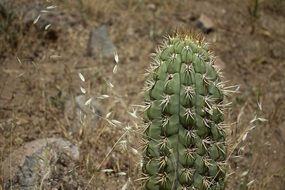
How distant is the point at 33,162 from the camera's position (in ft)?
9.77

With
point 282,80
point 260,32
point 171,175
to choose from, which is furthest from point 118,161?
point 260,32

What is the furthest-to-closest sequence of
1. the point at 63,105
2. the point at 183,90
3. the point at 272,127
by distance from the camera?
the point at 272,127 → the point at 63,105 → the point at 183,90

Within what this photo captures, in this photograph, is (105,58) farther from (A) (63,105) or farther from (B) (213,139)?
(B) (213,139)

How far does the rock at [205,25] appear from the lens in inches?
193

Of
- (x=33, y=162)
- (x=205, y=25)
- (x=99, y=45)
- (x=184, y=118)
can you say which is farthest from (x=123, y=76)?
(x=184, y=118)

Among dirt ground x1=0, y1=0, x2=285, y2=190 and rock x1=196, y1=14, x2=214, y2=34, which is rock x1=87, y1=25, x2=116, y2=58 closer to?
dirt ground x1=0, y1=0, x2=285, y2=190

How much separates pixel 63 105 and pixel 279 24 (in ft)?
8.20

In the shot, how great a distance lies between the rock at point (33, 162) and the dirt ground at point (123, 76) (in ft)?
0.21

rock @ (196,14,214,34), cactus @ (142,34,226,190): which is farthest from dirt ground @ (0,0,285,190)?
cactus @ (142,34,226,190)

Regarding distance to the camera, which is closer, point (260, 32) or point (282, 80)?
point (282, 80)

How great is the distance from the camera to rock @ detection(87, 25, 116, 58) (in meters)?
4.44

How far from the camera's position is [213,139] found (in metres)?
2.51

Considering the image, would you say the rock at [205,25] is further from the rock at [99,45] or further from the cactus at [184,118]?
the cactus at [184,118]

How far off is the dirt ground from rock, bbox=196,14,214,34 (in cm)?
4
